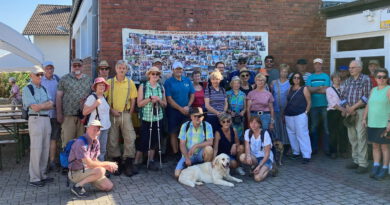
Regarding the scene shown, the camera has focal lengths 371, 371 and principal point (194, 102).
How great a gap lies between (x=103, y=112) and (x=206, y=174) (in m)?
1.94

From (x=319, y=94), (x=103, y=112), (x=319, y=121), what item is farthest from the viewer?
(x=319, y=121)

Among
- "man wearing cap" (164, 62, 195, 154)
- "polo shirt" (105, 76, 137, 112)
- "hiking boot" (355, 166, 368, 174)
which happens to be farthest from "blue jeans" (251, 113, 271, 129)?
"polo shirt" (105, 76, 137, 112)

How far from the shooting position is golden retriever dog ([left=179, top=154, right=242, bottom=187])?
576 cm

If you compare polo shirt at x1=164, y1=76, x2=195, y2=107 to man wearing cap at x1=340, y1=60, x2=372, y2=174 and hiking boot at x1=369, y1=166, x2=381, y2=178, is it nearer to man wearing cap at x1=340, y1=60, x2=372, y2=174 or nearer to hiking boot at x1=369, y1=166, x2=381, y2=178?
man wearing cap at x1=340, y1=60, x2=372, y2=174

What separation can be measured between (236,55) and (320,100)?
2171 mm

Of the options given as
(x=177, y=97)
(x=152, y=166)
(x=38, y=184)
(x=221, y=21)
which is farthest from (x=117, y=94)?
(x=221, y=21)

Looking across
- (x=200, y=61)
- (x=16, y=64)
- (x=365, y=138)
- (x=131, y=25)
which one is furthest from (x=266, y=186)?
(x=16, y=64)

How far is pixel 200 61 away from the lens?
8312mm

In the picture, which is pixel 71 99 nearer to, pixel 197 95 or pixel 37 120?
pixel 37 120

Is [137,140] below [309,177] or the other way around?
the other way around

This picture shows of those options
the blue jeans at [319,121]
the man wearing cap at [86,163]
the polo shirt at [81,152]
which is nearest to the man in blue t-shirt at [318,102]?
the blue jeans at [319,121]

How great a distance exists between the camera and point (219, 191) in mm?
5465

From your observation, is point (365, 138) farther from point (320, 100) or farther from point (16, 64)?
point (16, 64)

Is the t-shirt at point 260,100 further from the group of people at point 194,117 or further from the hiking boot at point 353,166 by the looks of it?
the hiking boot at point 353,166
